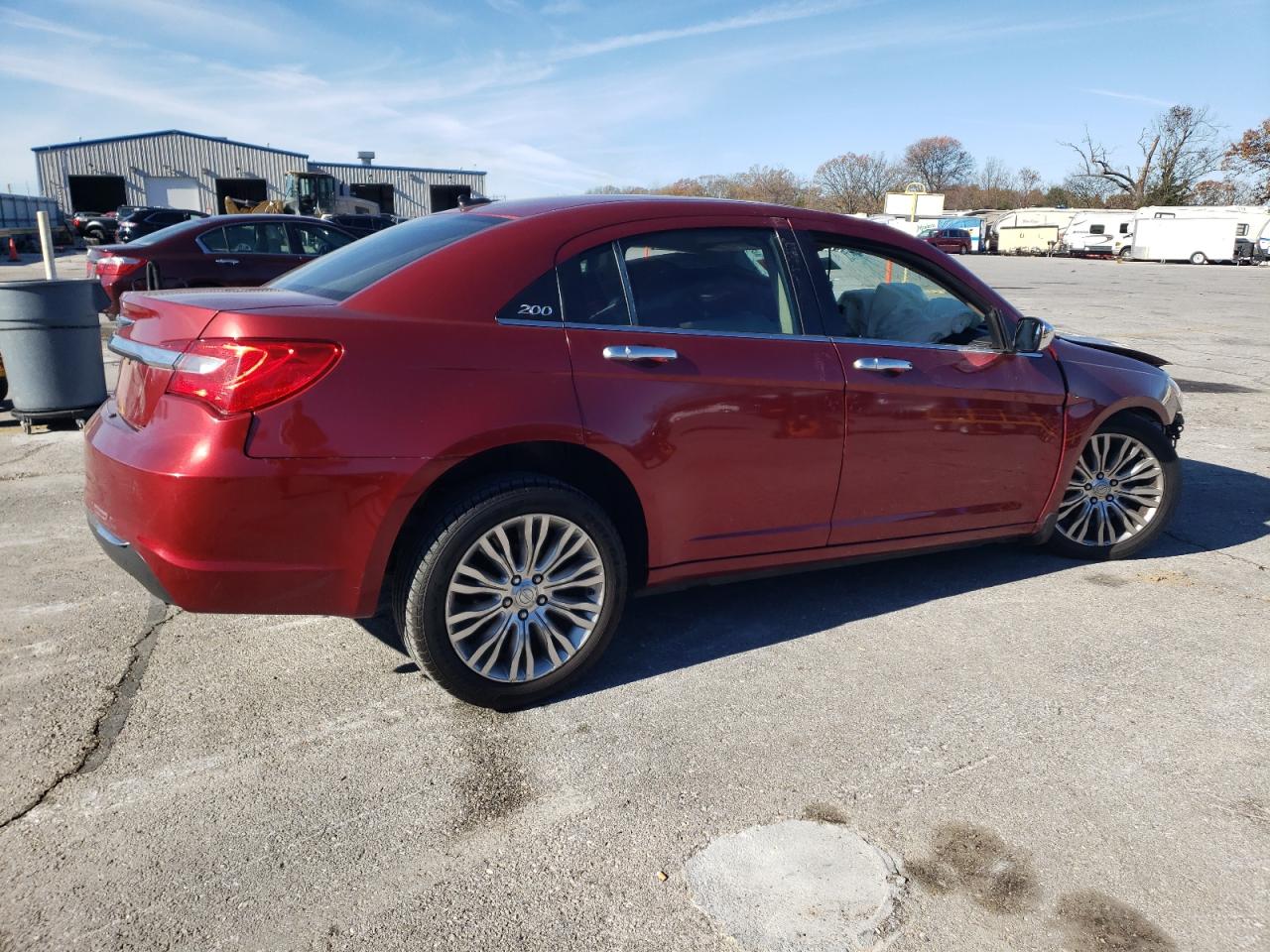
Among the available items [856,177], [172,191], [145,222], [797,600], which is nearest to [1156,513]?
[797,600]

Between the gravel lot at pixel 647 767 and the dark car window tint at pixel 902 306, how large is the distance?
1.21m

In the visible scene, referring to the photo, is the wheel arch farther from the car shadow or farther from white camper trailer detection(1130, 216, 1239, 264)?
white camper trailer detection(1130, 216, 1239, 264)

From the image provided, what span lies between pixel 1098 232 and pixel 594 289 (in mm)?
66224

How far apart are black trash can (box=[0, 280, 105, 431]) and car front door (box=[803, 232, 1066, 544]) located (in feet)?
19.5


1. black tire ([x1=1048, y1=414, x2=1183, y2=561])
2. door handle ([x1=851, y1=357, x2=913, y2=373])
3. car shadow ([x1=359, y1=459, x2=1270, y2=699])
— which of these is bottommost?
car shadow ([x1=359, y1=459, x2=1270, y2=699])

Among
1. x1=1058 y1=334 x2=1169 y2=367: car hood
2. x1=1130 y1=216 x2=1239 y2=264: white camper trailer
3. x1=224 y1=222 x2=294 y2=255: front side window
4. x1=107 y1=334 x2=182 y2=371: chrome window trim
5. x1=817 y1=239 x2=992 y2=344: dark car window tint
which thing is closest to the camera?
x1=107 y1=334 x2=182 y2=371: chrome window trim

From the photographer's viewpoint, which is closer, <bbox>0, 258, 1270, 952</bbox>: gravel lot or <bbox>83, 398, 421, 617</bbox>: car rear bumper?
<bbox>0, 258, 1270, 952</bbox>: gravel lot

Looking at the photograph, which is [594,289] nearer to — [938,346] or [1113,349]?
[938,346]

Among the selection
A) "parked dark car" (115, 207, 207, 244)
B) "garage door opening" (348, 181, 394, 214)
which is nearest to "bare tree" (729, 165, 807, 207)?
"parked dark car" (115, 207, 207, 244)

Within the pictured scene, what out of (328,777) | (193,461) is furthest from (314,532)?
(328,777)

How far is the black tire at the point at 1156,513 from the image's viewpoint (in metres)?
4.81

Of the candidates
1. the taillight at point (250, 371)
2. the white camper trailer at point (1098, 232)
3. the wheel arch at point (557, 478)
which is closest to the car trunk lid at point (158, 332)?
the taillight at point (250, 371)

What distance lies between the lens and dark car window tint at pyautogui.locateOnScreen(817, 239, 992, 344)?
4.14 m

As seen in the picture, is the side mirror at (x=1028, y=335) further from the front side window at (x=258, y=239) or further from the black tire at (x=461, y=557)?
the front side window at (x=258, y=239)
